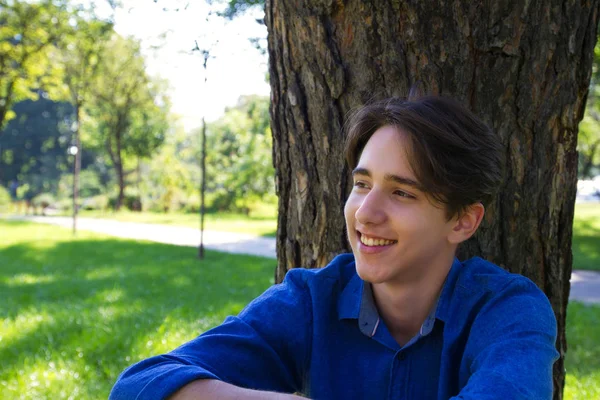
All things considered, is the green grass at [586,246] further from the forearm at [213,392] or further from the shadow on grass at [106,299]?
the forearm at [213,392]

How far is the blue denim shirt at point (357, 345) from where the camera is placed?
1683mm

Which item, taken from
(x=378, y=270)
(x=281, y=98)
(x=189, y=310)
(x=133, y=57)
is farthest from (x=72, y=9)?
(x=378, y=270)

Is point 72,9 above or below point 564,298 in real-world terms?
above

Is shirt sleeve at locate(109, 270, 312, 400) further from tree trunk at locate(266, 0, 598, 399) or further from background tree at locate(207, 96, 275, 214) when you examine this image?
background tree at locate(207, 96, 275, 214)

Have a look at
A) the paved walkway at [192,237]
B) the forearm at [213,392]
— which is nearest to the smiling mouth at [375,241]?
the forearm at [213,392]

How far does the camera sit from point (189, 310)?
696 cm

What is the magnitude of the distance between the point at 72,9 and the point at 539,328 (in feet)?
59.7

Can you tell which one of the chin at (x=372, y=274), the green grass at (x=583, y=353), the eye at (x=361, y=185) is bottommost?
the green grass at (x=583, y=353)

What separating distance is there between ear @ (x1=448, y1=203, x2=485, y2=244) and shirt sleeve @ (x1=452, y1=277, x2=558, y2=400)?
0.23m

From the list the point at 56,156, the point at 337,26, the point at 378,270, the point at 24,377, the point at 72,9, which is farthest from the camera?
the point at 56,156

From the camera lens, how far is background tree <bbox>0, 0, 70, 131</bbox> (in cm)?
1867

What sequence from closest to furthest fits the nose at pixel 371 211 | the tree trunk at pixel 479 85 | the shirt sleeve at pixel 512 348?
the shirt sleeve at pixel 512 348 → the nose at pixel 371 211 → the tree trunk at pixel 479 85

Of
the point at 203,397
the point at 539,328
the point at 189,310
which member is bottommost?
the point at 189,310

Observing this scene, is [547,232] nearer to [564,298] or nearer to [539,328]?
[564,298]
